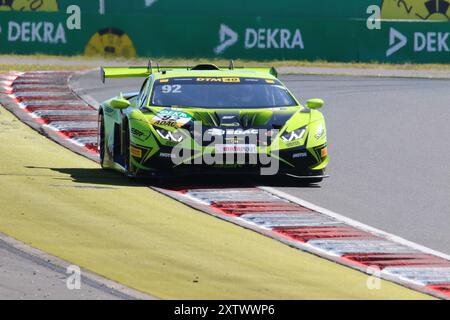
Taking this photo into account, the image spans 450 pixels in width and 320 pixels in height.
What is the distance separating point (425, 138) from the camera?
21.3 meters

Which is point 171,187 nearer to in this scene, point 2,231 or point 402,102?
point 2,231

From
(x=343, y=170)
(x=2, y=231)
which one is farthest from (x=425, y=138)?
(x=2, y=231)

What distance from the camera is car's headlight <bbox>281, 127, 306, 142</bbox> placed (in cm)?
1551

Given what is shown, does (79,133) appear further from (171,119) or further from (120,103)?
(171,119)

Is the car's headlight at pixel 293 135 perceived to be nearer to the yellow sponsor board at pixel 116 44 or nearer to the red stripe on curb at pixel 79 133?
the red stripe on curb at pixel 79 133

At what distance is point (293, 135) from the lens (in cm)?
1556

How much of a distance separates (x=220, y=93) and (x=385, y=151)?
4001mm

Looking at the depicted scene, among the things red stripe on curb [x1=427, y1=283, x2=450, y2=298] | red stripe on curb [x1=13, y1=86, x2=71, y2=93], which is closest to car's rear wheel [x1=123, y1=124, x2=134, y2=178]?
red stripe on curb [x1=427, y1=283, x2=450, y2=298]

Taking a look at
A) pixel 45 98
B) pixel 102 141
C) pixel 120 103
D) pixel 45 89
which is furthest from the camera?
pixel 45 89

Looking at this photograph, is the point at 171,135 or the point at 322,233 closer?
the point at 322,233

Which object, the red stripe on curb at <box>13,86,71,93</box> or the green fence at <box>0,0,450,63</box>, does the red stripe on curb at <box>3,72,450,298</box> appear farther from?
the green fence at <box>0,0,450,63</box>

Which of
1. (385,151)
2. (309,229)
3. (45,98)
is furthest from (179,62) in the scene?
(309,229)

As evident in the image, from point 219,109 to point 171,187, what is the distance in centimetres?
100

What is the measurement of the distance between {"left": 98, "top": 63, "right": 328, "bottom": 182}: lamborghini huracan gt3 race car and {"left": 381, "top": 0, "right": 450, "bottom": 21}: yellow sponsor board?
982 inches
